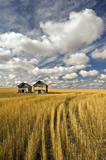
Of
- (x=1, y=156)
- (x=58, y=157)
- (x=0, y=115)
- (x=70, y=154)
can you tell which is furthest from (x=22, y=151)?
(x=0, y=115)

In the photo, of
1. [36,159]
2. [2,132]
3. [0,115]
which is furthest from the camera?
[0,115]

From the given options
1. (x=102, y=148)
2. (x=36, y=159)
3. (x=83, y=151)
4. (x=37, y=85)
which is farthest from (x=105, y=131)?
(x=37, y=85)

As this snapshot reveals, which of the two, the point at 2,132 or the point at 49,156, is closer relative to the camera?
the point at 49,156

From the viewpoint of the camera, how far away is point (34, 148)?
1.92 meters

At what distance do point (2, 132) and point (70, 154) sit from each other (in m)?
2.02

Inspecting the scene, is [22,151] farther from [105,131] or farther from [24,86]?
[24,86]

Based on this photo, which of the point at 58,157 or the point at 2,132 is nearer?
the point at 58,157

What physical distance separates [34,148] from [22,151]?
28 cm

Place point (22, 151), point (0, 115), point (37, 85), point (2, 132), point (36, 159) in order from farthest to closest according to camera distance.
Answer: point (37, 85) < point (0, 115) < point (2, 132) < point (22, 151) < point (36, 159)

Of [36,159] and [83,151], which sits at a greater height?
[83,151]

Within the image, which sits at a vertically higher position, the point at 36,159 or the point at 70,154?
the point at 70,154

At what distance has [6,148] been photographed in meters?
1.87

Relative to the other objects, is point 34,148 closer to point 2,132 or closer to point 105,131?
point 2,132

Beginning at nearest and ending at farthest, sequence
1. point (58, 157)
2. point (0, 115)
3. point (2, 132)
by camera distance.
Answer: point (58, 157) → point (2, 132) → point (0, 115)
